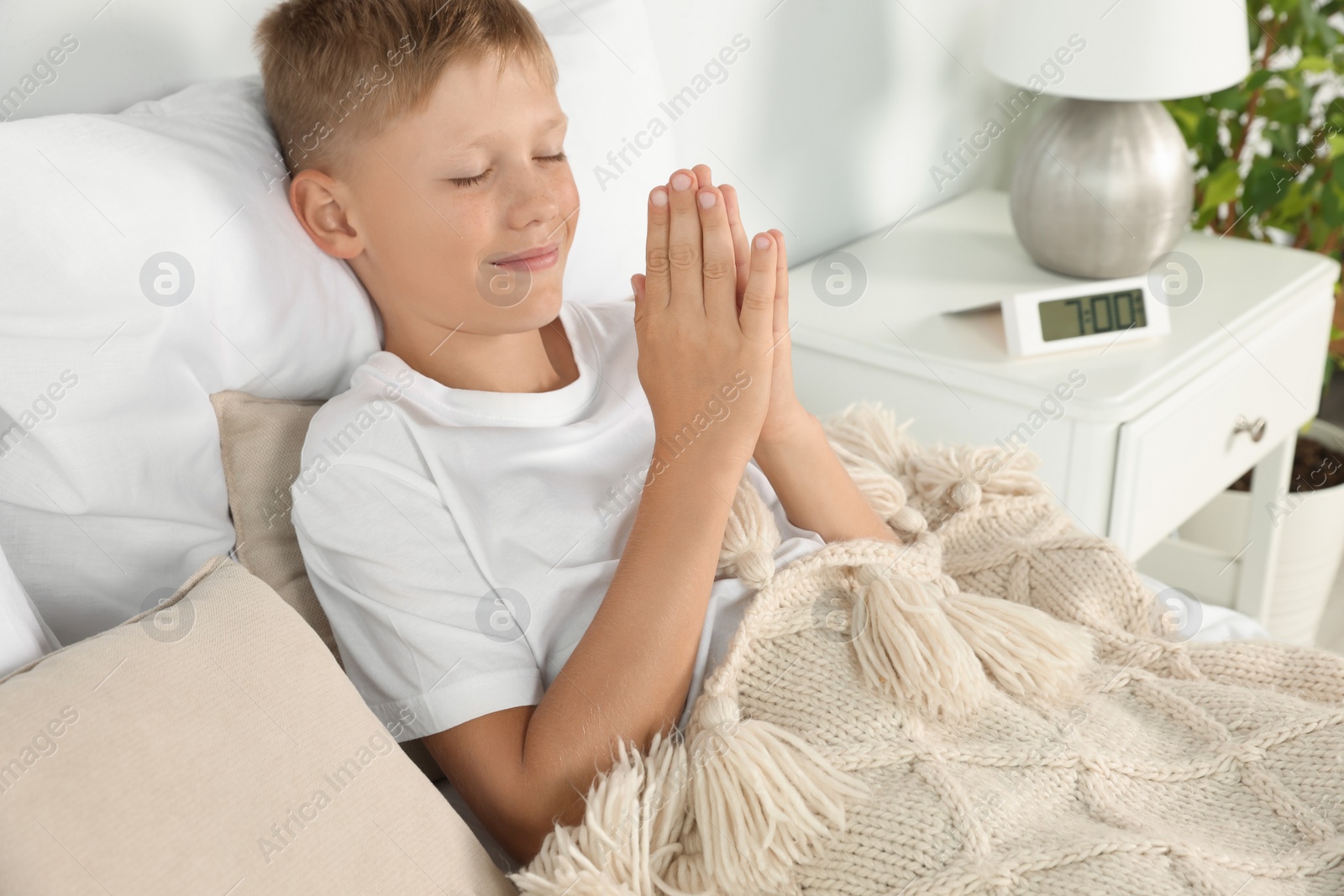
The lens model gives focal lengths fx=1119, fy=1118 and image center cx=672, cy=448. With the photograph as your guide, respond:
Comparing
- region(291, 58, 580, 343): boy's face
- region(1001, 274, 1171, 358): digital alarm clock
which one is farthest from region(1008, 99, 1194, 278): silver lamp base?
region(291, 58, 580, 343): boy's face

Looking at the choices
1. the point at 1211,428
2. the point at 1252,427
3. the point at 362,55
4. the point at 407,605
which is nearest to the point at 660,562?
the point at 407,605

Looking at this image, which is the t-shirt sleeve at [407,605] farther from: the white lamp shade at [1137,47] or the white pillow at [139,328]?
the white lamp shade at [1137,47]

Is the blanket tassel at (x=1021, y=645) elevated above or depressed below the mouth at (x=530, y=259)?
below

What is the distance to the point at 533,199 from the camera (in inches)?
30.3

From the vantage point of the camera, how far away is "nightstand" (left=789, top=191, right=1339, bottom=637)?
1.18 meters

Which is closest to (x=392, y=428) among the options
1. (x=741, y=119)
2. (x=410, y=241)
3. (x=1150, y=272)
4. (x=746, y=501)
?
(x=410, y=241)

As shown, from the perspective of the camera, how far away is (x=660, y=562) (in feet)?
2.40

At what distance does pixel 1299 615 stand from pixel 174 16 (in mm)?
1674

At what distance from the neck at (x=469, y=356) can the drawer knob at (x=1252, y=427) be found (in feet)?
3.04

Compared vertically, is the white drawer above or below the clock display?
below

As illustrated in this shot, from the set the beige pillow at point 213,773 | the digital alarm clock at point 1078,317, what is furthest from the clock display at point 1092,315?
the beige pillow at point 213,773

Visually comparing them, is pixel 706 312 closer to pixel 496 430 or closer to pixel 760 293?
pixel 760 293

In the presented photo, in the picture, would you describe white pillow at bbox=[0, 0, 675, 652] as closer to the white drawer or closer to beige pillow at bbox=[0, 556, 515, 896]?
beige pillow at bbox=[0, 556, 515, 896]

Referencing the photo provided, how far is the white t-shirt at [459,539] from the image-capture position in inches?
28.1
